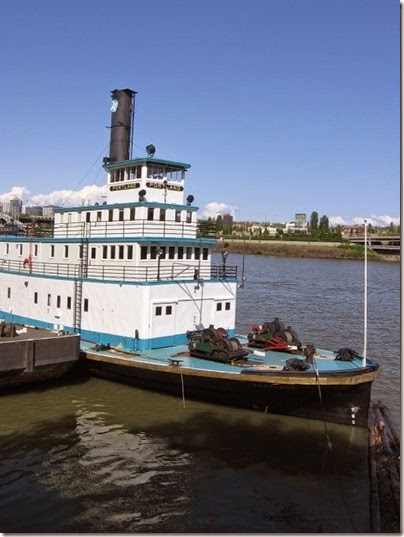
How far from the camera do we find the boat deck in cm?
1542

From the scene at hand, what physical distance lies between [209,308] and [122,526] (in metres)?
10.7

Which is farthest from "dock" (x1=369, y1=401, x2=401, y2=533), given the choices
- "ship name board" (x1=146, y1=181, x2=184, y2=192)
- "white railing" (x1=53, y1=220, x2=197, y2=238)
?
"ship name board" (x1=146, y1=181, x2=184, y2=192)

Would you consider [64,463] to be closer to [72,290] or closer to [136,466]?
[136,466]

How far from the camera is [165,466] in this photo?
12.3 meters

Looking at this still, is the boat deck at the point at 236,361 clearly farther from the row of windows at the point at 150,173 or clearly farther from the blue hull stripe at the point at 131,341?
the row of windows at the point at 150,173

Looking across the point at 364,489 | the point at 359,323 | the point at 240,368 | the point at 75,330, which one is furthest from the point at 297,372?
the point at 359,323

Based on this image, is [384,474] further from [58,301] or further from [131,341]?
[58,301]

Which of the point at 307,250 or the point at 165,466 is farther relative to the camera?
the point at 307,250

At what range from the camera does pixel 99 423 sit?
1478 cm

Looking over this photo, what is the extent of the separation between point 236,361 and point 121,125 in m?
13.1

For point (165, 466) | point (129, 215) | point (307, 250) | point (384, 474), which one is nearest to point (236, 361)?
point (165, 466)

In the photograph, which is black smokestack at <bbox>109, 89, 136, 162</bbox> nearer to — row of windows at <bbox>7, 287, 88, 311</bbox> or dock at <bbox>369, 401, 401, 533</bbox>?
row of windows at <bbox>7, 287, 88, 311</bbox>

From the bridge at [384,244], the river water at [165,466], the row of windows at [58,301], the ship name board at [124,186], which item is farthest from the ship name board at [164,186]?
the bridge at [384,244]

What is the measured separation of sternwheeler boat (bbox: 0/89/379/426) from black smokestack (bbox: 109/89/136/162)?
47 millimetres
